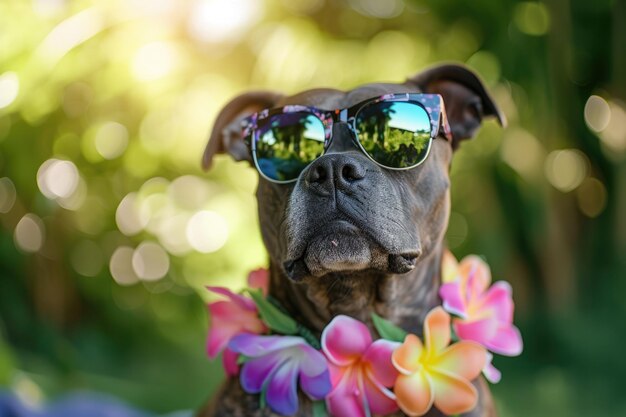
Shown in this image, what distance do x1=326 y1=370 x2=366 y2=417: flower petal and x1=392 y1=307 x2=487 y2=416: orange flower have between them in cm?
11

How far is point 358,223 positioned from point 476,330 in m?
0.56

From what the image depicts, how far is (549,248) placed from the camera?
15.5ft

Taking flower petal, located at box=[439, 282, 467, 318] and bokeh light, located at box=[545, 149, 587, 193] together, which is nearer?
flower petal, located at box=[439, 282, 467, 318]

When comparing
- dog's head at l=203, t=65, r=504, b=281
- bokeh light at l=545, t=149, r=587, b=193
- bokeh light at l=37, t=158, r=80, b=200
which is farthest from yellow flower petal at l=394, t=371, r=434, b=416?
bokeh light at l=37, t=158, r=80, b=200

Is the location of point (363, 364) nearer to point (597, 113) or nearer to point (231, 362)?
point (231, 362)

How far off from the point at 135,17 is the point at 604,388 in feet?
11.8

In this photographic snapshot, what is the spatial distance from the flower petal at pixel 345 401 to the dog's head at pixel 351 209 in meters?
0.32

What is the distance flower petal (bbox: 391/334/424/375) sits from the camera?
6.64 feet

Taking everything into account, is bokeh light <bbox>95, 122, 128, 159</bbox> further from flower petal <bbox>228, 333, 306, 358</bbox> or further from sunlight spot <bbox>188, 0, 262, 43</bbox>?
flower petal <bbox>228, 333, 306, 358</bbox>

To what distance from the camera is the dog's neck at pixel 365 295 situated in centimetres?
212

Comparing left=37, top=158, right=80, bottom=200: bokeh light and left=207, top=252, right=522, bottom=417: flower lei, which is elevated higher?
left=207, top=252, right=522, bottom=417: flower lei

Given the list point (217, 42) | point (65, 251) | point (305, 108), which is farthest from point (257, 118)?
point (65, 251)

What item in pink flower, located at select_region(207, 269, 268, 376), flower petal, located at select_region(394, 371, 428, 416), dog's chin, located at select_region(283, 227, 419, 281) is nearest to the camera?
dog's chin, located at select_region(283, 227, 419, 281)

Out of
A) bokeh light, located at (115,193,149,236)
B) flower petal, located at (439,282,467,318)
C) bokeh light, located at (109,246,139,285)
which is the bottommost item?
bokeh light, located at (109,246,139,285)
